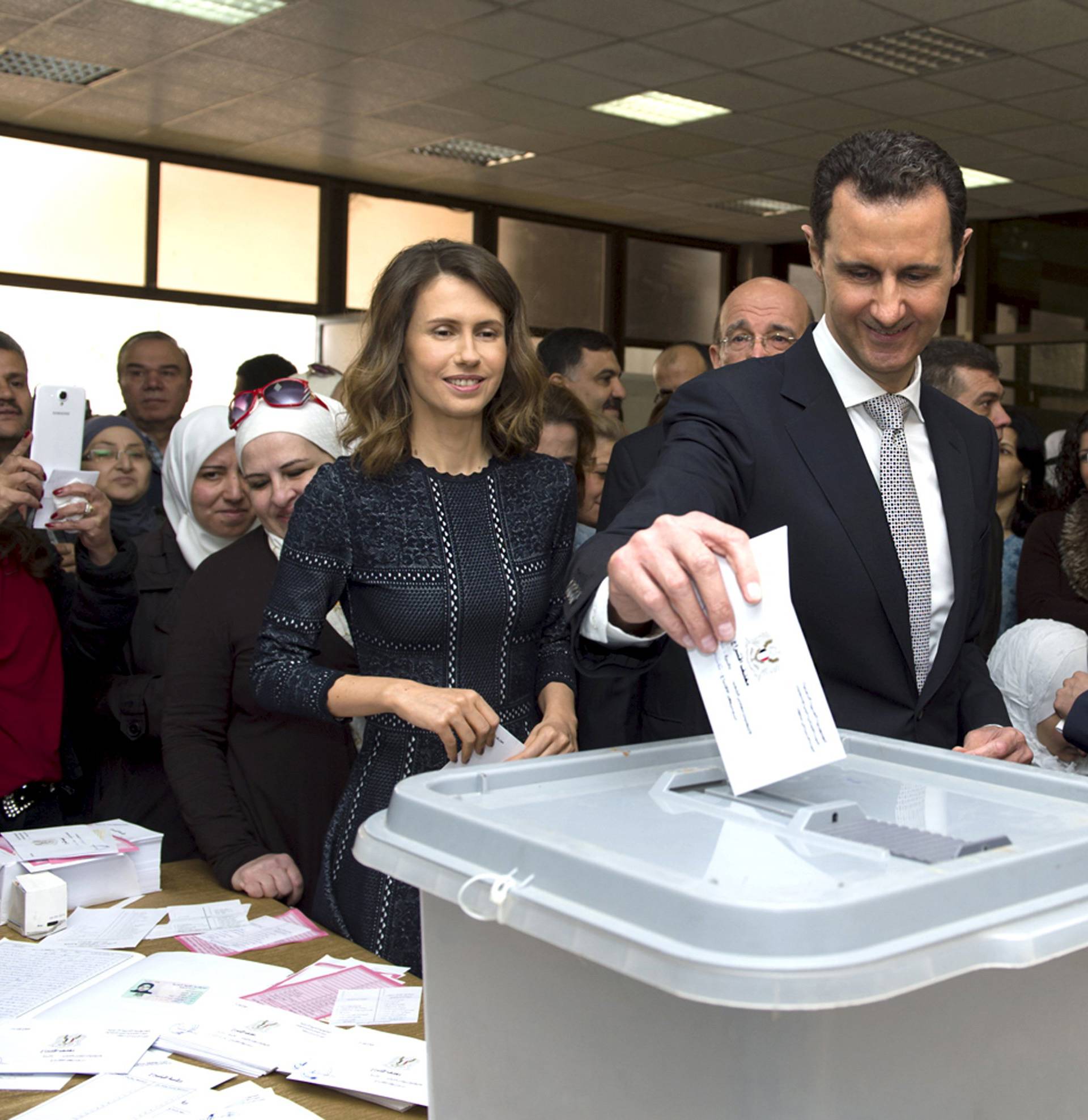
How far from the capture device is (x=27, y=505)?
242 centimetres

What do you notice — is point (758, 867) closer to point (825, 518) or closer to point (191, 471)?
point (825, 518)

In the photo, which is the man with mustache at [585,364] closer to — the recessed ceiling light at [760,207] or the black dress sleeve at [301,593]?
the black dress sleeve at [301,593]

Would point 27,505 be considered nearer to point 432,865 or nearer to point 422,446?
point 422,446

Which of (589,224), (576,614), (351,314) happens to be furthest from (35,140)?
(576,614)

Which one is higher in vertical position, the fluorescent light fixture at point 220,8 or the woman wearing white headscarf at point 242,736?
the fluorescent light fixture at point 220,8

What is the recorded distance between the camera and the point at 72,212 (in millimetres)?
7664

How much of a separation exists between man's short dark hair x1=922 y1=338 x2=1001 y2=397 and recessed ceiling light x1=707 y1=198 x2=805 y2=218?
6540 millimetres

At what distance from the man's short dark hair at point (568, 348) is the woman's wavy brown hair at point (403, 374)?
2.01 m

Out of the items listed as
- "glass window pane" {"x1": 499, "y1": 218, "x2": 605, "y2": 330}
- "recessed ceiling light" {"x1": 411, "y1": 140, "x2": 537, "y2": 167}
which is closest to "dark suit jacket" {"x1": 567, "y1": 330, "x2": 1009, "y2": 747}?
"recessed ceiling light" {"x1": 411, "y1": 140, "x2": 537, "y2": 167}

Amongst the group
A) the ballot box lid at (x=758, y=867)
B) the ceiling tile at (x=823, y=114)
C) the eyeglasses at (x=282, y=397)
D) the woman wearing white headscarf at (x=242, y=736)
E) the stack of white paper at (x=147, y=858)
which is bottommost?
the stack of white paper at (x=147, y=858)

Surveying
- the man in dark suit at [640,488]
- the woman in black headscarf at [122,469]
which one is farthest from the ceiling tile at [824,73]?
the woman in black headscarf at [122,469]

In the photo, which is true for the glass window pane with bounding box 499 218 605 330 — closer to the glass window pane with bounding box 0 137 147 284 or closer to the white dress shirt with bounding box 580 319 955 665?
the glass window pane with bounding box 0 137 147 284

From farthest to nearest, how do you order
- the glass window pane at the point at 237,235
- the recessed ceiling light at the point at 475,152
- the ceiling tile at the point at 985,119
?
the glass window pane at the point at 237,235 < the recessed ceiling light at the point at 475,152 < the ceiling tile at the point at 985,119

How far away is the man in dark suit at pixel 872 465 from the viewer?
129cm
